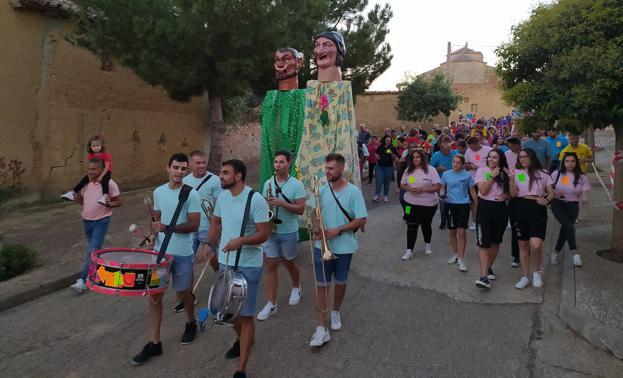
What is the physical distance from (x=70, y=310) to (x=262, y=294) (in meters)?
2.11

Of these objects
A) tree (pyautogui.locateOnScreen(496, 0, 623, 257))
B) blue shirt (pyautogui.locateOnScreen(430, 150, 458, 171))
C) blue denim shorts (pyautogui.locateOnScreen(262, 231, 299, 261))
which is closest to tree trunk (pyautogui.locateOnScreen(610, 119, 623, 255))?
tree (pyautogui.locateOnScreen(496, 0, 623, 257))

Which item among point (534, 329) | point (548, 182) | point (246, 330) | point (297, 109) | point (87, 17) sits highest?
point (87, 17)

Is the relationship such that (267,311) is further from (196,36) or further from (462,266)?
(196,36)

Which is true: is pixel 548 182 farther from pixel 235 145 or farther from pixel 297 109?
pixel 235 145

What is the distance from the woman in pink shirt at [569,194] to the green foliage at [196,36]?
16.9 feet

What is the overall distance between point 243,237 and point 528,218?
140 inches

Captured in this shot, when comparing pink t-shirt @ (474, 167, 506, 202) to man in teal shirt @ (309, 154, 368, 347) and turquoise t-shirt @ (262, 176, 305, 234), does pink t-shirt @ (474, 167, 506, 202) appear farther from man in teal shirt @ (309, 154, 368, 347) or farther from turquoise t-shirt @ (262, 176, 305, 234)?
turquoise t-shirt @ (262, 176, 305, 234)

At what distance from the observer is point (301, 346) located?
418 cm

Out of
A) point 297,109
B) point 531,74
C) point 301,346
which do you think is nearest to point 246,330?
point 301,346

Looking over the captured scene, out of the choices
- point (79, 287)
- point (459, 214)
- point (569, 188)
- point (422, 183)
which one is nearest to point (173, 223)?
point (79, 287)

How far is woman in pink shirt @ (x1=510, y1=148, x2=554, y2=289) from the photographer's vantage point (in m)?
5.42

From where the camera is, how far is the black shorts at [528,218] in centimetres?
541

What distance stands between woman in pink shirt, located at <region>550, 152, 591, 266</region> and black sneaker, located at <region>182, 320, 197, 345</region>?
4754mm

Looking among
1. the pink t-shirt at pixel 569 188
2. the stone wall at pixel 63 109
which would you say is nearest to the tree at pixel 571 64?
the pink t-shirt at pixel 569 188
